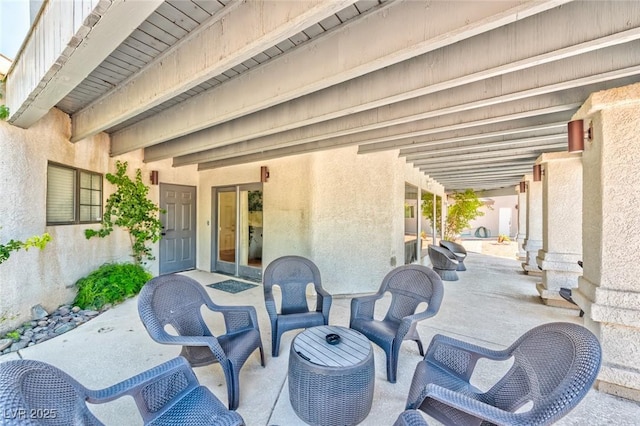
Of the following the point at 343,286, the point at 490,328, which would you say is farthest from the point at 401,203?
the point at 490,328

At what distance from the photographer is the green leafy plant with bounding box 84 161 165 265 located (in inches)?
197

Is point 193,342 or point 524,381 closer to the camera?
point 524,381

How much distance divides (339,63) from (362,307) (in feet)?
7.69

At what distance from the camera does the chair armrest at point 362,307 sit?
2.87 m

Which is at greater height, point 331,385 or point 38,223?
point 38,223

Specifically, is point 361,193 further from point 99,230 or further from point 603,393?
point 99,230

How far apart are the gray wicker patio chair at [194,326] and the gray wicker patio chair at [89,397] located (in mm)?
349

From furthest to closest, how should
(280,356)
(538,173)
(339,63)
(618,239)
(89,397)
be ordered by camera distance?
(538,173) < (280,356) < (618,239) < (339,63) < (89,397)

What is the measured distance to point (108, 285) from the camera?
443cm

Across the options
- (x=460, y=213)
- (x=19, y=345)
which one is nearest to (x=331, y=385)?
(x=19, y=345)

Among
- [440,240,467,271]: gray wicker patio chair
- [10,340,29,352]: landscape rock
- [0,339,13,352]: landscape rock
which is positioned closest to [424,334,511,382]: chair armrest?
[10,340,29,352]: landscape rock

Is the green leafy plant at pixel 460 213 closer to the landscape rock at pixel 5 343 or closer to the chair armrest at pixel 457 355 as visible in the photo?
the chair armrest at pixel 457 355

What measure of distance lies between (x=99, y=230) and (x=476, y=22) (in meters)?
6.00

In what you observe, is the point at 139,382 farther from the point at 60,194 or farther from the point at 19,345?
the point at 60,194
